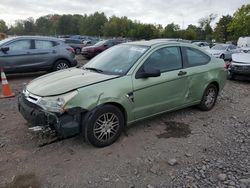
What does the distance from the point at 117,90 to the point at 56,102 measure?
3.08 ft

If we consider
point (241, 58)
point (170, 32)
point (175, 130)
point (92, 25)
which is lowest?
point (175, 130)

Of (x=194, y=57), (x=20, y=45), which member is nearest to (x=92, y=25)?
(x=20, y=45)

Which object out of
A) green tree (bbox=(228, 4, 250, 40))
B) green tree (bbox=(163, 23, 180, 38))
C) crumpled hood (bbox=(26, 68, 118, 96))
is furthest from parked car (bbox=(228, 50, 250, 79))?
green tree (bbox=(163, 23, 180, 38))

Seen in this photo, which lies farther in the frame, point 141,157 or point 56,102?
point 141,157

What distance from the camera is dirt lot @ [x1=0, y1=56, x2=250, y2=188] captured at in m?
3.35

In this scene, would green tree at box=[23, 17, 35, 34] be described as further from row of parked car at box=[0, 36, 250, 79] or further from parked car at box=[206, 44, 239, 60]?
row of parked car at box=[0, 36, 250, 79]

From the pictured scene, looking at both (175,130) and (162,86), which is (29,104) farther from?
(175,130)

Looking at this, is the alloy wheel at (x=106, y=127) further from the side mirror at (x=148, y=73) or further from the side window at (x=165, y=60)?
the side window at (x=165, y=60)

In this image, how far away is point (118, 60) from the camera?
479 cm

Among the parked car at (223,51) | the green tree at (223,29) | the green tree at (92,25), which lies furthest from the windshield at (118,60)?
the green tree at (92,25)

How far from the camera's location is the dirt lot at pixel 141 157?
3.35 meters

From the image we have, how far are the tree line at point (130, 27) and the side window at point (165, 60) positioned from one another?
187ft

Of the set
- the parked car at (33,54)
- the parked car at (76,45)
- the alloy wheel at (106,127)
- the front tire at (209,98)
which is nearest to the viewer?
the alloy wheel at (106,127)

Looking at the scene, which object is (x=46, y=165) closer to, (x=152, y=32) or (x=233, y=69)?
(x=233, y=69)
